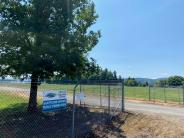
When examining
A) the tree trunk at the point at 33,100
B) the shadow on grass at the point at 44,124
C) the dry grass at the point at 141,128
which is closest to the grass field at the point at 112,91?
the tree trunk at the point at 33,100

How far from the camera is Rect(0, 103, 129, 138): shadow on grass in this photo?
39.0ft

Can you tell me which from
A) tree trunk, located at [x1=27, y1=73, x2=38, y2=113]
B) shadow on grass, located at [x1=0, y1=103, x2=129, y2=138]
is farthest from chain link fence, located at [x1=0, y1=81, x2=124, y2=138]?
→ tree trunk, located at [x1=27, y1=73, x2=38, y2=113]

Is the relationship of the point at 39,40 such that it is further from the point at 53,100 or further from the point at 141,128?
the point at 141,128

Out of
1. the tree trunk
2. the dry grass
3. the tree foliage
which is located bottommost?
the dry grass

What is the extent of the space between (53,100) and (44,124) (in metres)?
2.18

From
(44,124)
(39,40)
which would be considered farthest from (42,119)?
(39,40)

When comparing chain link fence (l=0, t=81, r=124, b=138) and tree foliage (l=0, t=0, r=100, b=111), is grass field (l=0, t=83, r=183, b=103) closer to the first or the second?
chain link fence (l=0, t=81, r=124, b=138)

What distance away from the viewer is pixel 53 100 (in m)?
10.9

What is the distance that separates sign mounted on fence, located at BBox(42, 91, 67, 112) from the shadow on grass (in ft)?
4.22

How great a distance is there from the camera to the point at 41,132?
39.9 ft

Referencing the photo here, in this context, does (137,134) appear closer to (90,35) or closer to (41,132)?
(41,132)

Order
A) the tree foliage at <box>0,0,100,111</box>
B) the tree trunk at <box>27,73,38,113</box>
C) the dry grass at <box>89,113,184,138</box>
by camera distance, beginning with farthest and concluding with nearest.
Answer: the tree foliage at <box>0,0,100,111</box>
the tree trunk at <box>27,73,38,113</box>
the dry grass at <box>89,113,184,138</box>

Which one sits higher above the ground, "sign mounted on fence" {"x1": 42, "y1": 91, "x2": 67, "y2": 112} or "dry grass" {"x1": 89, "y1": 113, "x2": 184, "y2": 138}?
"sign mounted on fence" {"x1": 42, "y1": 91, "x2": 67, "y2": 112}

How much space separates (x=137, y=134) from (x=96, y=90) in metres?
9.61
